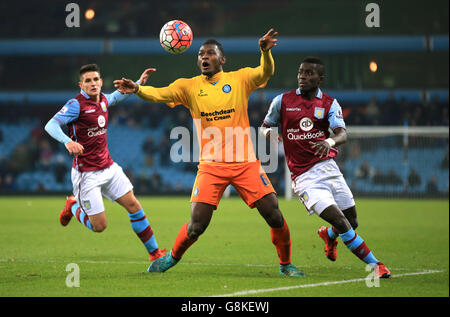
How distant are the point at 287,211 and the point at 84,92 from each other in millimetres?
11134

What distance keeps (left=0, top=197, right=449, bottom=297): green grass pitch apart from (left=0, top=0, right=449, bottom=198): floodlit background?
39.3 feet

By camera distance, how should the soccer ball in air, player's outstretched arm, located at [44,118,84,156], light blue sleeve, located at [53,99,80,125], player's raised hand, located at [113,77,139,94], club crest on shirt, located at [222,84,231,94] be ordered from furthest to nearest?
light blue sleeve, located at [53,99,80,125] → the soccer ball in air → player's outstretched arm, located at [44,118,84,156] → club crest on shirt, located at [222,84,231,94] → player's raised hand, located at [113,77,139,94]

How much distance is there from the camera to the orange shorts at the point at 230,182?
24.1 ft

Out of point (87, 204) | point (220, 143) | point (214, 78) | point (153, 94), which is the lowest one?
point (87, 204)

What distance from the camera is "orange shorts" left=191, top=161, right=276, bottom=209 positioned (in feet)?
24.1

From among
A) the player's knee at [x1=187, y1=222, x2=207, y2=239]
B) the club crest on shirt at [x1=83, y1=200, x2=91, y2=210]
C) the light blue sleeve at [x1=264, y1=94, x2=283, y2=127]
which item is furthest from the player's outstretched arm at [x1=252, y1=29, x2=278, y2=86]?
the club crest on shirt at [x1=83, y1=200, x2=91, y2=210]

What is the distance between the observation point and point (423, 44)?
1205 inches

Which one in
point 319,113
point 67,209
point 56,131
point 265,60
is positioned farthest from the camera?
point 67,209

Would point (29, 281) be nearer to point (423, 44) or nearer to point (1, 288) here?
point (1, 288)

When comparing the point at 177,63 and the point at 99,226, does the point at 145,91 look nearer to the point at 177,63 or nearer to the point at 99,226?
the point at 99,226

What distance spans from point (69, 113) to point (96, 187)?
985 mm

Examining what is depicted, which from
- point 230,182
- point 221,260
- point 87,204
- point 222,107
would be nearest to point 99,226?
point 87,204

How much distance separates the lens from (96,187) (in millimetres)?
8609

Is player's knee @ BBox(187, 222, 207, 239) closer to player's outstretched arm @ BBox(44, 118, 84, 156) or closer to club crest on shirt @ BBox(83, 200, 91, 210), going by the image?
player's outstretched arm @ BBox(44, 118, 84, 156)
